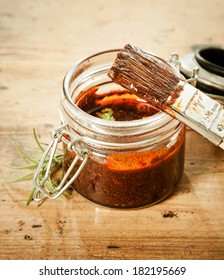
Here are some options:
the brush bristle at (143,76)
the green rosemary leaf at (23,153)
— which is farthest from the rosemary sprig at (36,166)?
the brush bristle at (143,76)

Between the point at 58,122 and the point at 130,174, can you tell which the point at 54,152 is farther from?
the point at 58,122

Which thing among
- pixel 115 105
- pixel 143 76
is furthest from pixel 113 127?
pixel 115 105

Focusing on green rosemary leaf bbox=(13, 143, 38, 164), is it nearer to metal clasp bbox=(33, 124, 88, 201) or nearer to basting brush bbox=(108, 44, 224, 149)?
metal clasp bbox=(33, 124, 88, 201)

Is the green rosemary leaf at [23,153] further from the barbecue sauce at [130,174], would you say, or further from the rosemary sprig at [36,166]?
the barbecue sauce at [130,174]

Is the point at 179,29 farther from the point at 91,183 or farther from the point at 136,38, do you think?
the point at 91,183

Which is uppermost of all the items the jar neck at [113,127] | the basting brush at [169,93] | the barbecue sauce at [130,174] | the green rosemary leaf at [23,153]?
the basting brush at [169,93]

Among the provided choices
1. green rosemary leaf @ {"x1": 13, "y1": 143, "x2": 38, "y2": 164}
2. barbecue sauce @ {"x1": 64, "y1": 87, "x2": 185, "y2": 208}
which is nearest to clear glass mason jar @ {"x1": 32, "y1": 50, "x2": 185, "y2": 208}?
barbecue sauce @ {"x1": 64, "y1": 87, "x2": 185, "y2": 208}
